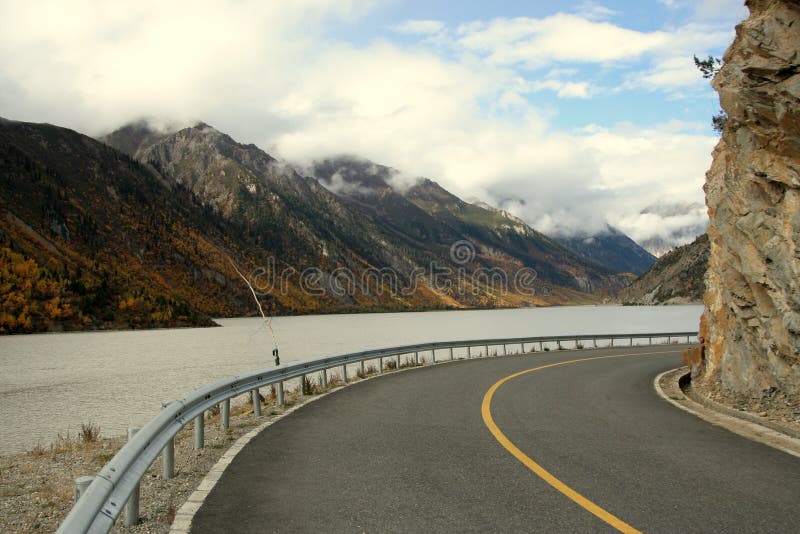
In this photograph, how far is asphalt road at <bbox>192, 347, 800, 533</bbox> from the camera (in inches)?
206

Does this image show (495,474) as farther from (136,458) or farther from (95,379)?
(95,379)

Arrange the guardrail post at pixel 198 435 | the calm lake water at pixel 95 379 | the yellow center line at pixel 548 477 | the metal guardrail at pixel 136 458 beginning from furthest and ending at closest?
the calm lake water at pixel 95 379
the guardrail post at pixel 198 435
the yellow center line at pixel 548 477
the metal guardrail at pixel 136 458

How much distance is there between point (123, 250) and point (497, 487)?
535 feet

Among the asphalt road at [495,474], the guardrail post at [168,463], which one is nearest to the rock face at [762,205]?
the asphalt road at [495,474]

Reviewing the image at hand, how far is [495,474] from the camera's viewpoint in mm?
6730

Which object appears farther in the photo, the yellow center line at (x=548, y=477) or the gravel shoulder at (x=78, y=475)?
the gravel shoulder at (x=78, y=475)

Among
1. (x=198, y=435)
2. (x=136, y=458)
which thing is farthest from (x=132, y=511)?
(x=198, y=435)

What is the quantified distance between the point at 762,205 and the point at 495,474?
364 inches

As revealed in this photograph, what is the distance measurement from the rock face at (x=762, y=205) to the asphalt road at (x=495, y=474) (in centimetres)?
259

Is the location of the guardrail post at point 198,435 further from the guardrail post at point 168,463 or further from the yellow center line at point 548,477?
the yellow center line at point 548,477

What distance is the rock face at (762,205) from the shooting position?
36.0 feet

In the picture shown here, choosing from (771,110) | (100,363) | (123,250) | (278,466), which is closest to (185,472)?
(278,466)

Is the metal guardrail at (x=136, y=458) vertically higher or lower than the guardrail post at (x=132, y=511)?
higher

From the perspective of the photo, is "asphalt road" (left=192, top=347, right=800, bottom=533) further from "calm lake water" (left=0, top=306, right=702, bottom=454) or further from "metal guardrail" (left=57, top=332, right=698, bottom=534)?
"calm lake water" (left=0, top=306, right=702, bottom=454)
